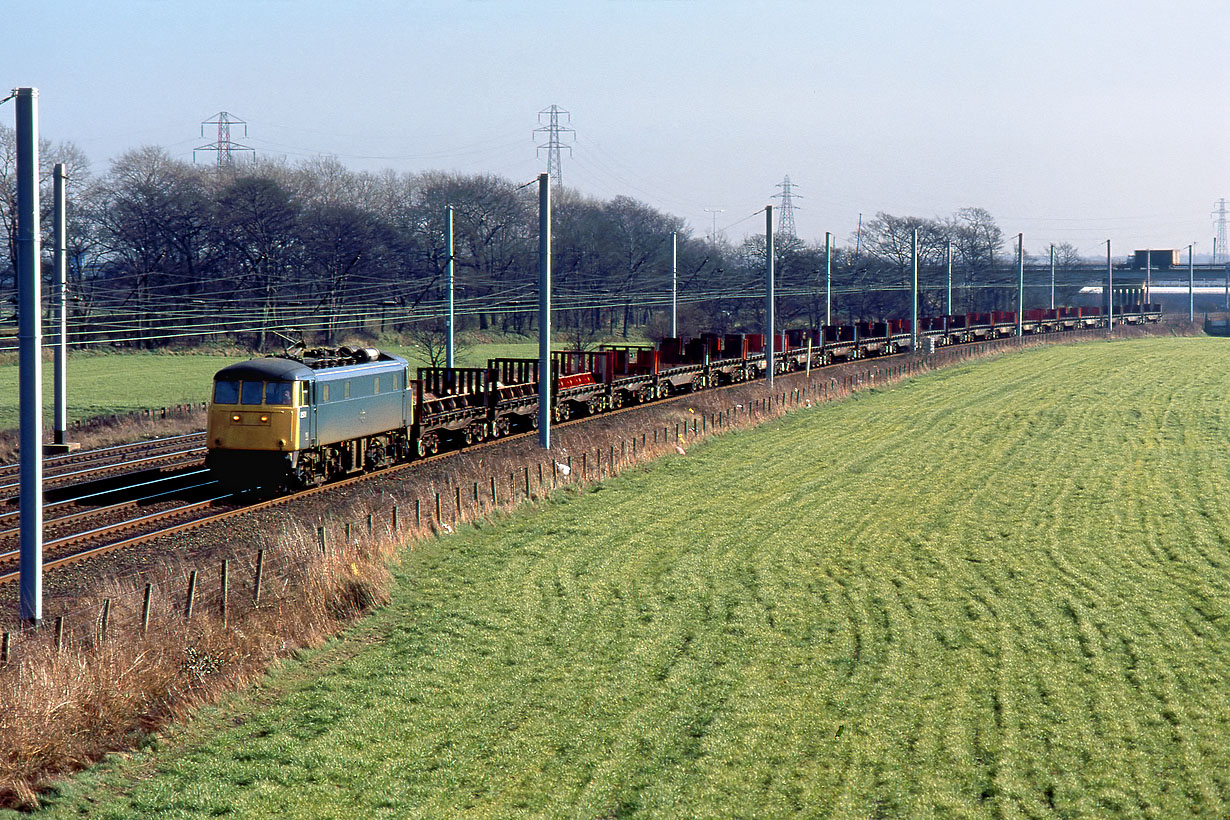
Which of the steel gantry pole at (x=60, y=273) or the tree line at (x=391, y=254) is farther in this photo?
the tree line at (x=391, y=254)

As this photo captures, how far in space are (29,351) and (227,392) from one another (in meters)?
11.8

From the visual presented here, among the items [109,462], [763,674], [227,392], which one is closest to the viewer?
[763,674]

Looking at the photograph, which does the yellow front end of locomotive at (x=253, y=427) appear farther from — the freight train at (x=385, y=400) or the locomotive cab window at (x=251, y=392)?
the locomotive cab window at (x=251, y=392)

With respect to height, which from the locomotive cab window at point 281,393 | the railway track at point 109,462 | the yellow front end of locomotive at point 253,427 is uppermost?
the locomotive cab window at point 281,393

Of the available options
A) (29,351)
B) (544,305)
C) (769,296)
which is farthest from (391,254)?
(29,351)

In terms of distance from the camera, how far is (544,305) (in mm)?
31562

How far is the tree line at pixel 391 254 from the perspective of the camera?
Answer: 246 ft

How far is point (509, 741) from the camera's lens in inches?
520

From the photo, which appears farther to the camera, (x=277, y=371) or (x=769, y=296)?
(x=769, y=296)

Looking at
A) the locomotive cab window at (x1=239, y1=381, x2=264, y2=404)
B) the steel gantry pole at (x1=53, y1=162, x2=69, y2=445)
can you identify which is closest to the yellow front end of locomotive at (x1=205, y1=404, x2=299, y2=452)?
the locomotive cab window at (x1=239, y1=381, x2=264, y2=404)

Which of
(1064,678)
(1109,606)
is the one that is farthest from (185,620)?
(1109,606)

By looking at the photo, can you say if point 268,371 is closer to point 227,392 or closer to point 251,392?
point 251,392

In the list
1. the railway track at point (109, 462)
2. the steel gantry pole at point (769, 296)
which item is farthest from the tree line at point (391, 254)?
the railway track at point (109, 462)

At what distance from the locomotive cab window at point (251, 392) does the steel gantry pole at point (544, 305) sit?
24.8 ft
